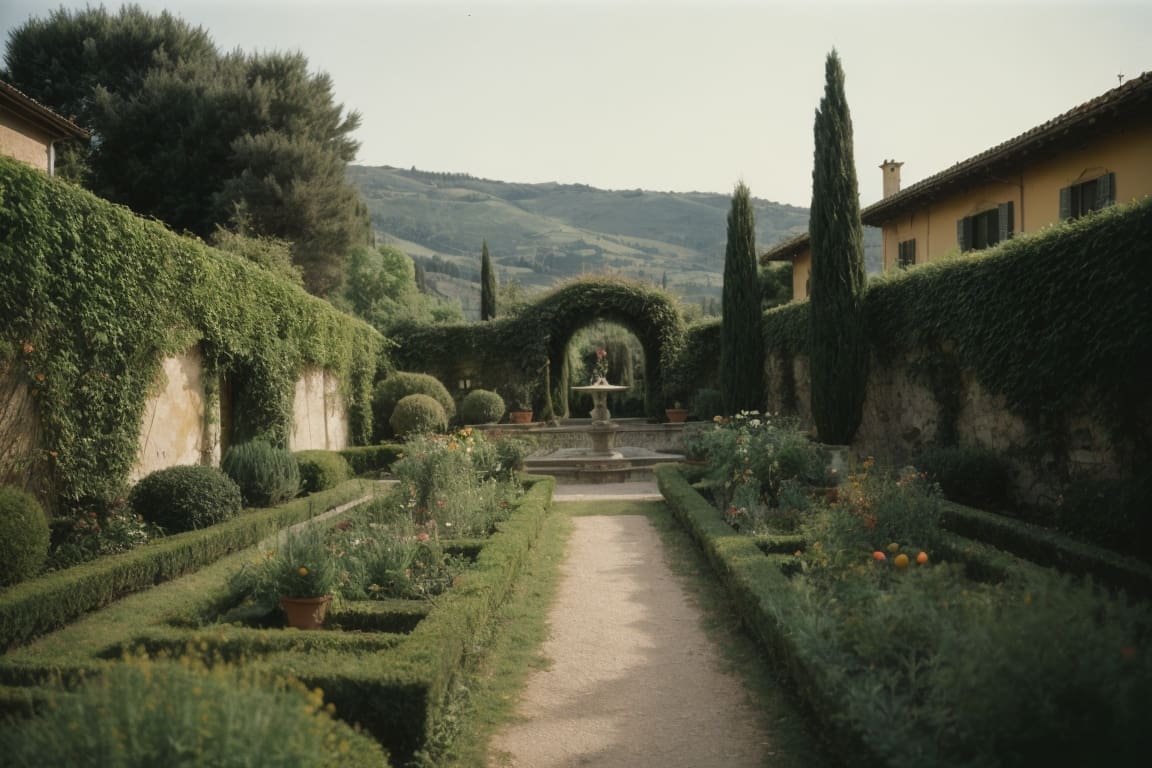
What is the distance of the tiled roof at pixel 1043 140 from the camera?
9.54 m

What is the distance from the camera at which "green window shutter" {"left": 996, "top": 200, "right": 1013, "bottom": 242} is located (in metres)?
13.1

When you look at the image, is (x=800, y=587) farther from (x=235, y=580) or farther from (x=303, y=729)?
(x=235, y=580)

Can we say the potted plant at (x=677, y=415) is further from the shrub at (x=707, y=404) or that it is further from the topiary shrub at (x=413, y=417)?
the topiary shrub at (x=413, y=417)

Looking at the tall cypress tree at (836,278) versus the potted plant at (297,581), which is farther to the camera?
the tall cypress tree at (836,278)

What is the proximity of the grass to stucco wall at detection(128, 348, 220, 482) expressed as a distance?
4.74 metres

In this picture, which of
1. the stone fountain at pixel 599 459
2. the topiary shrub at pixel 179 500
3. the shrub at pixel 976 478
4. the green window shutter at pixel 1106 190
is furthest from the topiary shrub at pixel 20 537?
the green window shutter at pixel 1106 190

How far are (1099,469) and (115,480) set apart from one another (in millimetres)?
9848

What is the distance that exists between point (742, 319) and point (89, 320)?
1370cm

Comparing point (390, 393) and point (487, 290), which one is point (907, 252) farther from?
point (487, 290)

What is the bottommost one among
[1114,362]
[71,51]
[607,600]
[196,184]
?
[607,600]

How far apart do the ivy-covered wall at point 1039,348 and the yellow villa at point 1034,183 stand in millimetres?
1442

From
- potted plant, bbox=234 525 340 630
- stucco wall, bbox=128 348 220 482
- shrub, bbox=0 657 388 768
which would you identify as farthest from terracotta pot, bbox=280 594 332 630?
stucco wall, bbox=128 348 220 482

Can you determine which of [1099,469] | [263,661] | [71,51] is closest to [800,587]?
[263,661]

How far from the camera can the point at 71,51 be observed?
2542cm
